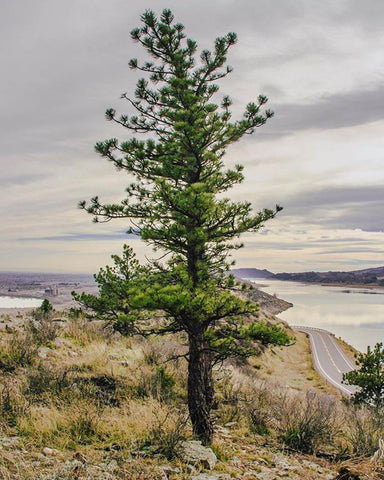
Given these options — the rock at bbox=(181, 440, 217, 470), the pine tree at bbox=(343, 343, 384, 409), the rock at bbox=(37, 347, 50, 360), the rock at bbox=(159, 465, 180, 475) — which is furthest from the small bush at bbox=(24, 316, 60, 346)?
the pine tree at bbox=(343, 343, 384, 409)

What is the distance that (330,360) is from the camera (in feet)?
205

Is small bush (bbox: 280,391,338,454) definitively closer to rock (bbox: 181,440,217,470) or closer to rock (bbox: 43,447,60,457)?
rock (bbox: 181,440,217,470)

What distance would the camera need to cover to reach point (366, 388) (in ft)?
71.6

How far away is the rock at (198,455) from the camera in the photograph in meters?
5.57

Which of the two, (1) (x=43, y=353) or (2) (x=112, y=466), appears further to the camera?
(1) (x=43, y=353)

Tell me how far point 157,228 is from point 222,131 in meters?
3.46

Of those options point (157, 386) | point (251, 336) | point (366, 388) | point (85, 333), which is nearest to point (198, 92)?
point (251, 336)

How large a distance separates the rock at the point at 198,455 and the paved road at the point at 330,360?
1650 inches

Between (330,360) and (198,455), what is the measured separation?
6479 centimetres

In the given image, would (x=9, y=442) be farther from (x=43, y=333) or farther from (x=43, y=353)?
(x=43, y=333)

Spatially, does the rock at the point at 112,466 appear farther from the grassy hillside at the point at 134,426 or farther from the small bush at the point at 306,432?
the small bush at the point at 306,432

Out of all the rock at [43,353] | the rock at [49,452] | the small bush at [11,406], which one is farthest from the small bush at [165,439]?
the rock at [43,353]

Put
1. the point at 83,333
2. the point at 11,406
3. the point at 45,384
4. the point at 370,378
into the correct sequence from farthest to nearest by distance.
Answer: the point at 370,378, the point at 83,333, the point at 45,384, the point at 11,406

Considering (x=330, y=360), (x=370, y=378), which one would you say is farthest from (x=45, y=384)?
(x=330, y=360)
